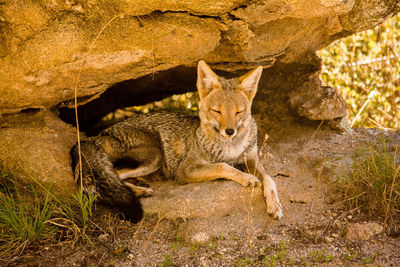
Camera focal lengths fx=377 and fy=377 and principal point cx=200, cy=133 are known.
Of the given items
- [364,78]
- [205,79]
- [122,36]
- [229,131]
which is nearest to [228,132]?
[229,131]

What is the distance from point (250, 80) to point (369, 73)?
3.67 m

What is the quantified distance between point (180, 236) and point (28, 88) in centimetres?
231

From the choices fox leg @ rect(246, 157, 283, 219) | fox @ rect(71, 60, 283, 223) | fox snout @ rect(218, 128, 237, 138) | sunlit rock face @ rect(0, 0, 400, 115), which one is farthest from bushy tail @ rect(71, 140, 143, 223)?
fox leg @ rect(246, 157, 283, 219)

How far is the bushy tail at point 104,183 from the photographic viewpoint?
404cm

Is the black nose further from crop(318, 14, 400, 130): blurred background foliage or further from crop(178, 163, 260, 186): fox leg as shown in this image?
crop(318, 14, 400, 130): blurred background foliage

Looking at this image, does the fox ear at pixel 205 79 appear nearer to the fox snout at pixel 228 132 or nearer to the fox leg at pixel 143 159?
the fox snout at pixel 228 132

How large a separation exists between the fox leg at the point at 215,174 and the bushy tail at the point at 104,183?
2.51 ft

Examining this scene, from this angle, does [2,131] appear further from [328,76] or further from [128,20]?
[328,76]

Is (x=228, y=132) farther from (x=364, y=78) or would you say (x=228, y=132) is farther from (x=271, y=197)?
(x=364, y=78)

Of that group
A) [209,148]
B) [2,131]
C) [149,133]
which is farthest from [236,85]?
[2,131]

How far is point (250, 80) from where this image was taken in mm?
4586

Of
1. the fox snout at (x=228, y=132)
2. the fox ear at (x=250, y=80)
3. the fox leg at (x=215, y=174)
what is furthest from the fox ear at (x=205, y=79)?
the fox leg at (x=215, y=174)

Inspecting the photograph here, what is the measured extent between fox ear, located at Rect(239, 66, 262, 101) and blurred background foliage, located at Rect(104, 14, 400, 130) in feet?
6.71

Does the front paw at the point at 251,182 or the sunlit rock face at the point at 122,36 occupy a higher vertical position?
the sunlit rock face at the point at 122,36
